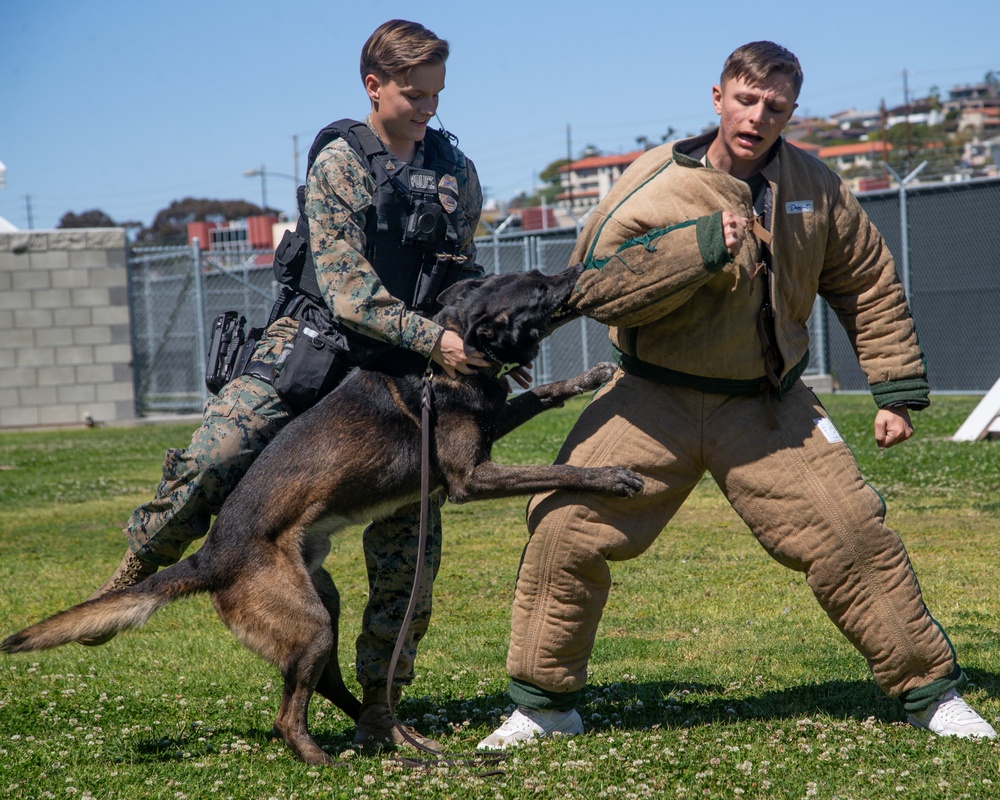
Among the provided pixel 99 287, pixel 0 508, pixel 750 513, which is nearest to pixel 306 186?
pixel 750 513

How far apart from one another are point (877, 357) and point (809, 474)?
0.58 m

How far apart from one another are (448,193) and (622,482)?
1.26 m

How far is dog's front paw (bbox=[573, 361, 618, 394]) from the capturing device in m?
4.42

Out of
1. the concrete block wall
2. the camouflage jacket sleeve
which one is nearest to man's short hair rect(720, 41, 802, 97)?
the camouflage jacket sleeve

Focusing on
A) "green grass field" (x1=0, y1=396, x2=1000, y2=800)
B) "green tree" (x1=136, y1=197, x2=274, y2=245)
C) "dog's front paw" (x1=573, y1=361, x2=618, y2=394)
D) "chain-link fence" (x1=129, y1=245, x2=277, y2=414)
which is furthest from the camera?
"green tree" (x1=136, y1=197, x2=274, y2=245)

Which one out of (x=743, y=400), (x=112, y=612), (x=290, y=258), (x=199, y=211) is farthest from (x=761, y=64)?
(x=199, y=211)

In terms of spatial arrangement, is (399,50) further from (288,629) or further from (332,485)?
(288,629)

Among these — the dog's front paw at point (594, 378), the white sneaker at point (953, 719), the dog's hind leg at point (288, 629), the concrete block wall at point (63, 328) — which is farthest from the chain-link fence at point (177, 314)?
the white sneaker at point (953, 719)

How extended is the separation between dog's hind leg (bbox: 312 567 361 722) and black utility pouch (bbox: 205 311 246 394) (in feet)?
2.71

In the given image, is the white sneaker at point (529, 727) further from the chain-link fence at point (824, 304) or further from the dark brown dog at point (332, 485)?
the chain-link fence at point (824, 304)

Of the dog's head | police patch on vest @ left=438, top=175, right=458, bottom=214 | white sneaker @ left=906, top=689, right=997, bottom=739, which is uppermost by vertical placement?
police patch on vest @ left=438, top=175, right=458, bottom=214

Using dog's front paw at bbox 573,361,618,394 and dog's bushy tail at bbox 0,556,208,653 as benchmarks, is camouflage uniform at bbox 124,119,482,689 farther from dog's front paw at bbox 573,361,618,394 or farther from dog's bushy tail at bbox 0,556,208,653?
dog's front paw at bbox 573,361,618,394

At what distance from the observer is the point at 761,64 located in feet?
11.8

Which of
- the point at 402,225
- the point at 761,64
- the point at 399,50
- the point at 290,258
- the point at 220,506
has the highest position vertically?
the point at 399,50
